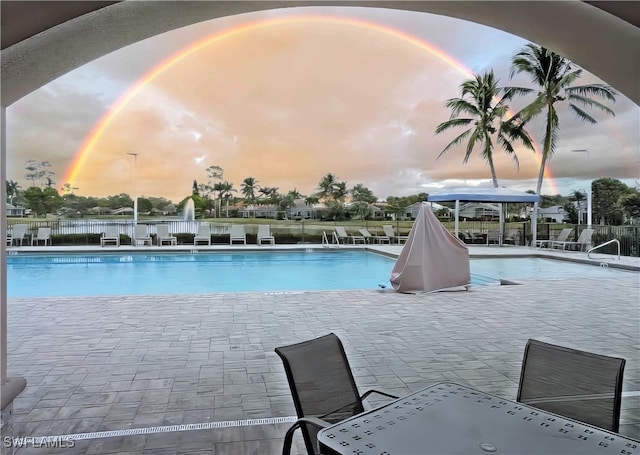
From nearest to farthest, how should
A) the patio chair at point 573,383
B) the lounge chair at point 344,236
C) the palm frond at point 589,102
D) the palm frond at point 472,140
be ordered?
A: the patio chair at point 573,383 < the palm frond at point 589,102 < the lounge chair at point 344,236 < the palm frond at point 472,140

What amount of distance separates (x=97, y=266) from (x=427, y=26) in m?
12.2

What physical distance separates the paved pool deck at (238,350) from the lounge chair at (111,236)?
9440 millimetres

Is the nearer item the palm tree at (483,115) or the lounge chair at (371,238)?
the lounge chair at (371,238)

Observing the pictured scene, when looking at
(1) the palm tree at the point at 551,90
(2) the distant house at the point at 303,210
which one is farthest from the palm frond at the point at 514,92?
(2) the distant house at the point at 303,210

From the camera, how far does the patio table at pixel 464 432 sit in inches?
49.4

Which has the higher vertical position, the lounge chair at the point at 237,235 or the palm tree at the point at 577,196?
the palm tree at the point at 577,196

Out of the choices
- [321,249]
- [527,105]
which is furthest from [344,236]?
[527,105]

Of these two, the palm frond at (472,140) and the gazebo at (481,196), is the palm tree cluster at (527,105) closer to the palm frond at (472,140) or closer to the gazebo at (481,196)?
the palm frond at (472,140)

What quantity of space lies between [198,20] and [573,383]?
3.11m

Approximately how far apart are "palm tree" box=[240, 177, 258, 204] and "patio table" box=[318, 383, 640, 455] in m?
21.7

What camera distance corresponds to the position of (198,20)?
3139 millimetres

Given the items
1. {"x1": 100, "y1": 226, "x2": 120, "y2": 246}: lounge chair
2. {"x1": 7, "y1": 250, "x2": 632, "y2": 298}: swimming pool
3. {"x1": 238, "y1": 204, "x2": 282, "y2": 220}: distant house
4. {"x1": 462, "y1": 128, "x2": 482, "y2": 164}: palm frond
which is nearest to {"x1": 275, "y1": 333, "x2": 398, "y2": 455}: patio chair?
{"x1": 7, "y1": 250, "x2": 632, "y2": 298}: swimming pool

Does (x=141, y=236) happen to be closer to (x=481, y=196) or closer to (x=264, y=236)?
(x=264, y=236)

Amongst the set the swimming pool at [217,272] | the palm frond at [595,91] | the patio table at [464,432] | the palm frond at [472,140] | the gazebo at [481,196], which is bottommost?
the swimming pool at [217,272]
